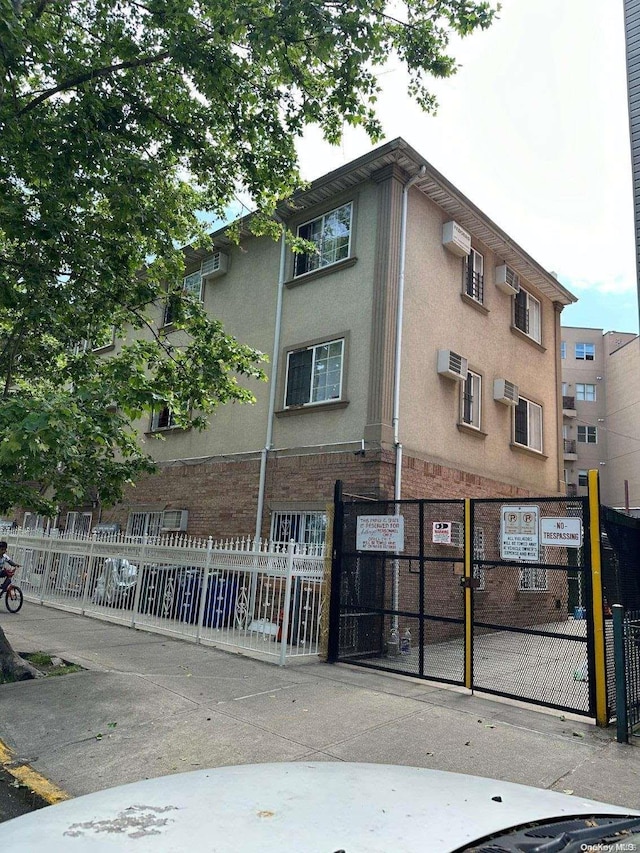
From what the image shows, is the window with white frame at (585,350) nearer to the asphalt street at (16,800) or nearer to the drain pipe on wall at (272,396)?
the drain pipe on wall at (272,396)

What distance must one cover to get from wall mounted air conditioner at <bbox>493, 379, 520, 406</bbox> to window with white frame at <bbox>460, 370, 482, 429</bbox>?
62cm

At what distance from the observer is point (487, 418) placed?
539 inches

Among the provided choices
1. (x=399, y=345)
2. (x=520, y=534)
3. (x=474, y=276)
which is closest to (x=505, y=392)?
(x=474, y=276)

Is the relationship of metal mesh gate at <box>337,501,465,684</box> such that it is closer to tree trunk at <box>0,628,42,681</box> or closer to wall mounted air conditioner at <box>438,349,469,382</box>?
wall mounted air conditioner at <box>438,349,469,382</box>

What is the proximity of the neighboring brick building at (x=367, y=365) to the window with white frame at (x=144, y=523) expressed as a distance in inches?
2.0

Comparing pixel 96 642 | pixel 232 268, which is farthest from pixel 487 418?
pixel 96 642

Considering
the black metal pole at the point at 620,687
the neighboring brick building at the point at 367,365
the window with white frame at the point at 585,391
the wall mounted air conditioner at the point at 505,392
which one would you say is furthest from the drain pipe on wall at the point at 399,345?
the window with white frame at the point at 585,391

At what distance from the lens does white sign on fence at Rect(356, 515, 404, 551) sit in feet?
27.2

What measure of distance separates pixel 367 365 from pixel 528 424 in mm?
6396

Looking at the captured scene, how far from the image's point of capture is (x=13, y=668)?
7293 mm

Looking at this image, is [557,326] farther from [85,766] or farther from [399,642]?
[85,766]

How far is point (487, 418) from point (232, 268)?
704 centimetres

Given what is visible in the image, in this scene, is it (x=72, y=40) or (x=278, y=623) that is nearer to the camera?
(x=72, y=40)

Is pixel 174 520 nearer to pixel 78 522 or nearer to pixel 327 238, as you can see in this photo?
pixel 78 522
